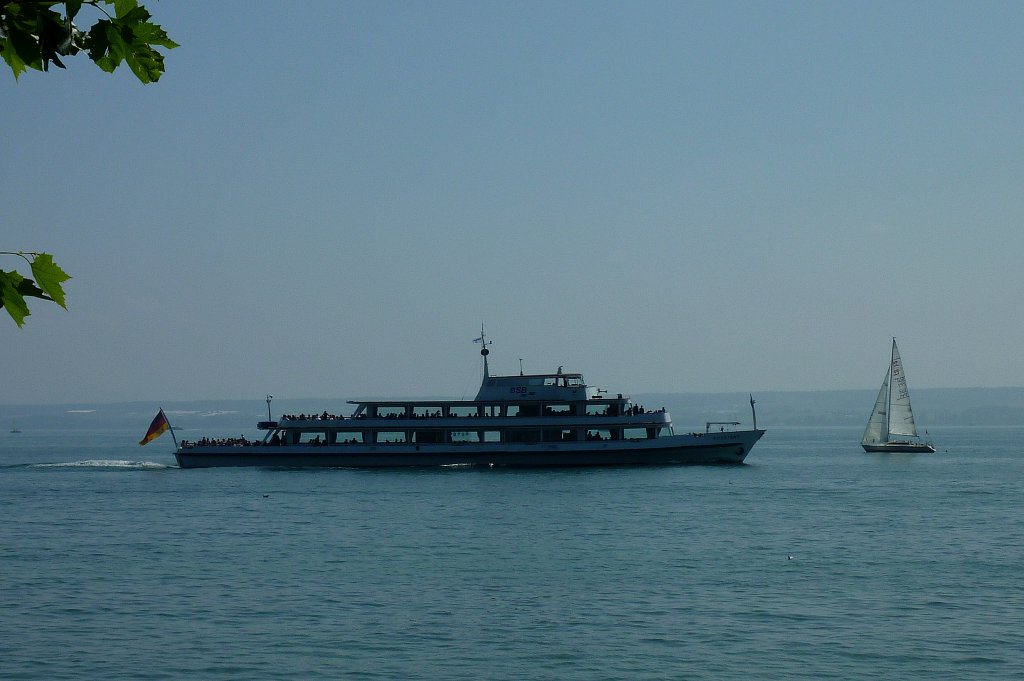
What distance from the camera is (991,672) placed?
100 ft

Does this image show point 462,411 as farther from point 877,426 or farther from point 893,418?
point 877,426

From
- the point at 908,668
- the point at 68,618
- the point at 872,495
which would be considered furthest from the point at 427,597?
the point at 872,495

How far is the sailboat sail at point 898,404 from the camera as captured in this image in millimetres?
124000

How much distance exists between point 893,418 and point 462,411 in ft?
188

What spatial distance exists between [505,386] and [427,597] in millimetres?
51411

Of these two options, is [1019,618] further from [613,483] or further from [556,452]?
[556,452]

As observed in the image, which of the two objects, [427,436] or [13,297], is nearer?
[13,297]

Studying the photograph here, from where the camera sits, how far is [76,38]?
4258mm

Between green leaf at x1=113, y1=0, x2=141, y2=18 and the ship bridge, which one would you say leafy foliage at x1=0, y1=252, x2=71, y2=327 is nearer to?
green leaf at x1=113, y1=0, x2=141, y2=18

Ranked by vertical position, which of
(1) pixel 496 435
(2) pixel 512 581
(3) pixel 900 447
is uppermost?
(1) pixel 496 435

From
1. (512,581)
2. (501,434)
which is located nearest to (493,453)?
(501,434)

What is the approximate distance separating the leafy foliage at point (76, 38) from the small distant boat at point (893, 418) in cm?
12396

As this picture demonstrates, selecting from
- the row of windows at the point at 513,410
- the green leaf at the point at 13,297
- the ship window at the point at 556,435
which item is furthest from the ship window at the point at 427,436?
the green leaf at the point at 13,297

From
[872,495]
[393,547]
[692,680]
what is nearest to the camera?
[692,680]
